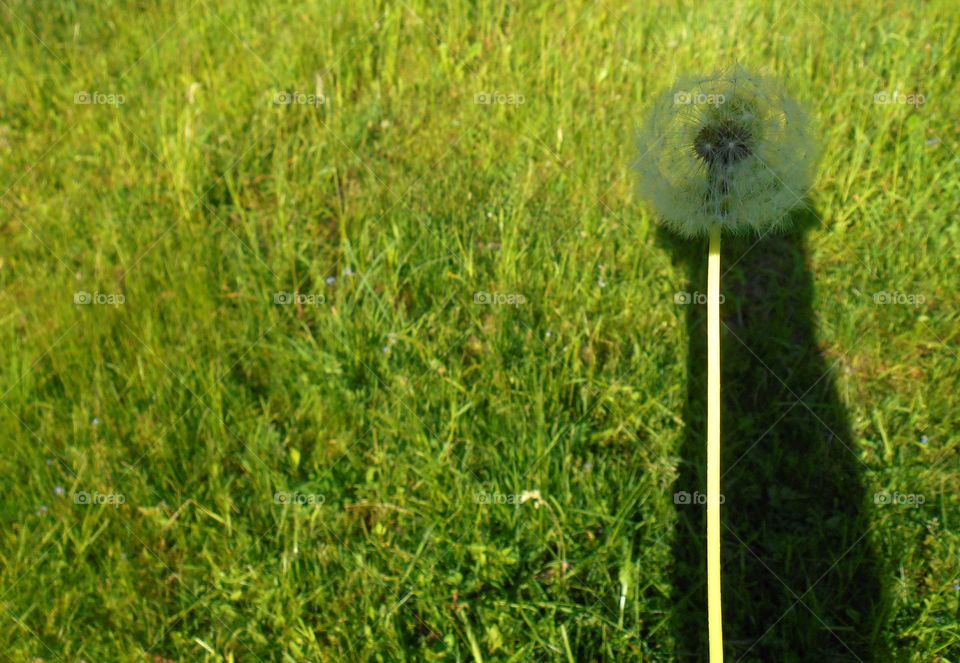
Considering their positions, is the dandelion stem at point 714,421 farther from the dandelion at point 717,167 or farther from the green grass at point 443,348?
the green grass at point 443,348

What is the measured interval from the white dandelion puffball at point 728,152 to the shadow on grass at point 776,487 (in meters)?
1.13

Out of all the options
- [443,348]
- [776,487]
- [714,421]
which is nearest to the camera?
[714,421]

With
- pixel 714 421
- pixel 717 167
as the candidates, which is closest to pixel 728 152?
pixel 717 167

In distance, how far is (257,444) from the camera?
3070 millimetres

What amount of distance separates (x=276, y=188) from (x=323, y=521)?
175 centimetres

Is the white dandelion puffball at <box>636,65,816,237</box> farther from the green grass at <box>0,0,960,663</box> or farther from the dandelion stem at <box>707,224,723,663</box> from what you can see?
the green grass at <box>0,0,960,663</box>

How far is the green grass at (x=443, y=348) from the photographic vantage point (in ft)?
8.66

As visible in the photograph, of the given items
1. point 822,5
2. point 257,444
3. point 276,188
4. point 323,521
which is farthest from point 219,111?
point 822,5

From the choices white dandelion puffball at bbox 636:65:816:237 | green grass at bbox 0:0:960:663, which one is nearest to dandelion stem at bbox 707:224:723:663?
white dandelion puffball at bbox 636:65:816:237

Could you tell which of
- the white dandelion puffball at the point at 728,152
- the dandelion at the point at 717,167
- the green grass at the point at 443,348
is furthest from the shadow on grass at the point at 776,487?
the white dandelion puffball at the point at 728,152

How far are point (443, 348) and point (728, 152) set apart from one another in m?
1.64

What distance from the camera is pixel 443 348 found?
10.7 feet

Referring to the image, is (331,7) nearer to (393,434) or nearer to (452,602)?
(393,434)

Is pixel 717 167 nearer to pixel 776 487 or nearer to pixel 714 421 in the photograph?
pixel 714 421
